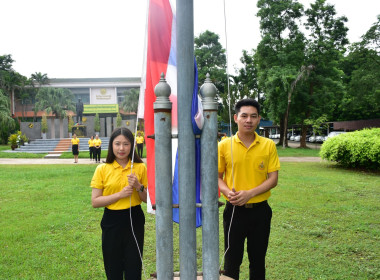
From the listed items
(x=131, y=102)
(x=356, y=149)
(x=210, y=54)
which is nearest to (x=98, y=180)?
(x=356, y=149)

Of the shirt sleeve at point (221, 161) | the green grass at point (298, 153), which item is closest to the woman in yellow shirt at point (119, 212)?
the shirt sleeve at point (221, 161)

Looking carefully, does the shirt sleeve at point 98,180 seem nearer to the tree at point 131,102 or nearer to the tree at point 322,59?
the tree at point 322,59

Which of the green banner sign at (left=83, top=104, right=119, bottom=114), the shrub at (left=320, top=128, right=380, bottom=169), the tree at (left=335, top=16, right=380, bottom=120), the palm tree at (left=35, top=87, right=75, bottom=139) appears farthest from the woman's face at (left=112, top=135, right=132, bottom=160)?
the green banner sign at (left=83, top=104, right=119, bottom=114)

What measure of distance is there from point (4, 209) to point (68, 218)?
1772 millimetres

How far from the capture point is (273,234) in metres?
4.98

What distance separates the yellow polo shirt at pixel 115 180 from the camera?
8.02 ft

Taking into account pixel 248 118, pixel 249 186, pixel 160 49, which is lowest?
pixel 249 186

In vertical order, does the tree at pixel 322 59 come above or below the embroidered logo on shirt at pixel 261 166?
above

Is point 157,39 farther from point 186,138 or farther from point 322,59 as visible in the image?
point 322,59

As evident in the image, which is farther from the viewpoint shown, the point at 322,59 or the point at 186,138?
the point at 322,59

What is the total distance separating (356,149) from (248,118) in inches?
434

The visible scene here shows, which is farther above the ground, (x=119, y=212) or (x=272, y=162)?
(x=272, y=162)

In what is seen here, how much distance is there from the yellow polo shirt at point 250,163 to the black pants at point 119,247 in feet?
2.79

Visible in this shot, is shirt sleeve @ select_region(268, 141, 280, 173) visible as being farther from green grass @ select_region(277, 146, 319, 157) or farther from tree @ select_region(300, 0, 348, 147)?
tree @ select_region(300, 0, 348, 147)
